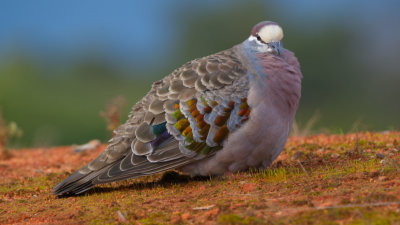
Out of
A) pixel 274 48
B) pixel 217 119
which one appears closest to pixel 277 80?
pixel 274 48

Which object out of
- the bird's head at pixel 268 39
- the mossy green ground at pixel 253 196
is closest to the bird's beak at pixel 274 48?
the bird's head at pixel 268 39

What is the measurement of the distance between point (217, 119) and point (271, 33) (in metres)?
1.44

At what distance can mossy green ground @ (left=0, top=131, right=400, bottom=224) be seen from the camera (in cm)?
456

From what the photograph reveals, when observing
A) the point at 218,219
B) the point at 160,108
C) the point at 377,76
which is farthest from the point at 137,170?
the point at 377,76

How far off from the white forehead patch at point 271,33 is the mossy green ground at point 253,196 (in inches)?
68.2

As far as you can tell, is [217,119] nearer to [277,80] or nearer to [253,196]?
[277,80]

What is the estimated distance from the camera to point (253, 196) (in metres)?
5.45

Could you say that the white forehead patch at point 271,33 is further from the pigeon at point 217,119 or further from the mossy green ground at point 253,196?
the mossy green ground at point 253,196

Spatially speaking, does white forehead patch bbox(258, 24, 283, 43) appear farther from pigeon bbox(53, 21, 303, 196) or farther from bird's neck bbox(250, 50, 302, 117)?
bird's neck bbox(250, 50, 302, 117)

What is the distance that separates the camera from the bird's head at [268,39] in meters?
6.60

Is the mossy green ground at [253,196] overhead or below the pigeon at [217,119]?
below

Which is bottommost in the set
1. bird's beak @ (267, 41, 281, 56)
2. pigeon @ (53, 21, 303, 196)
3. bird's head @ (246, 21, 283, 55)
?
pigeon @ (53, 21, 303, 196)

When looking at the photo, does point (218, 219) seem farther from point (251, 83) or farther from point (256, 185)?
point (251, 83)

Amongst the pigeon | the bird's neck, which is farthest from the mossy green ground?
the bird's neck
